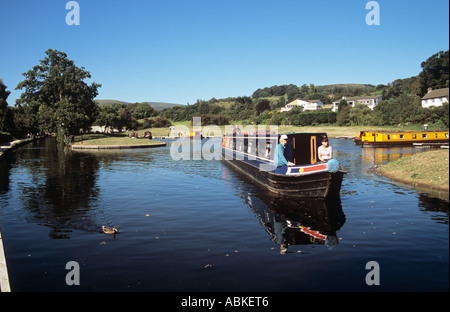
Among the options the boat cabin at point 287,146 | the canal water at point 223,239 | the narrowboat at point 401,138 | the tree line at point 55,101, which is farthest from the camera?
the tree line at point 55,101

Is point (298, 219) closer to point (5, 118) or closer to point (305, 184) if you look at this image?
point (305, 184)

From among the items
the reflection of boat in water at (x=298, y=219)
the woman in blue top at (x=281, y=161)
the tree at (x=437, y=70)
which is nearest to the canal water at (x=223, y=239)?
the reflection of boat in water at (x=298, y=219)

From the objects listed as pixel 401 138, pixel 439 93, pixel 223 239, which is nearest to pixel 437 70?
pixel 439 93

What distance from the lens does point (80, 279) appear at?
7.13 meters

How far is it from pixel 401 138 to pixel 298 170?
33.4 m

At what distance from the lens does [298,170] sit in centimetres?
1405

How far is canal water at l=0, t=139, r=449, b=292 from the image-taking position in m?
6.89

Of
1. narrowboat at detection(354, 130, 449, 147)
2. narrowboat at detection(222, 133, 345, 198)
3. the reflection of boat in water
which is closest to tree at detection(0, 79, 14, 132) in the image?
narrowboat at detection(222, 133, 345, 198)

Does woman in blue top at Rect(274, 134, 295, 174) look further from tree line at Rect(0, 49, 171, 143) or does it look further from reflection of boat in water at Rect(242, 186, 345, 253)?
tree line at Rect(0, 49, 171, 143)

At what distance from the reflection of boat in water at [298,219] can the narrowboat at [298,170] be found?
457 millimetres

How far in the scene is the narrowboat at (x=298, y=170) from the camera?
1314 centimetres

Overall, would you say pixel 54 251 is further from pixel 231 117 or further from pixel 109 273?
pixel 231 117

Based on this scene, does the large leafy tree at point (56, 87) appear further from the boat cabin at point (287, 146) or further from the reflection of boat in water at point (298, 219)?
the reflection of boat in water at point (298, 219)
